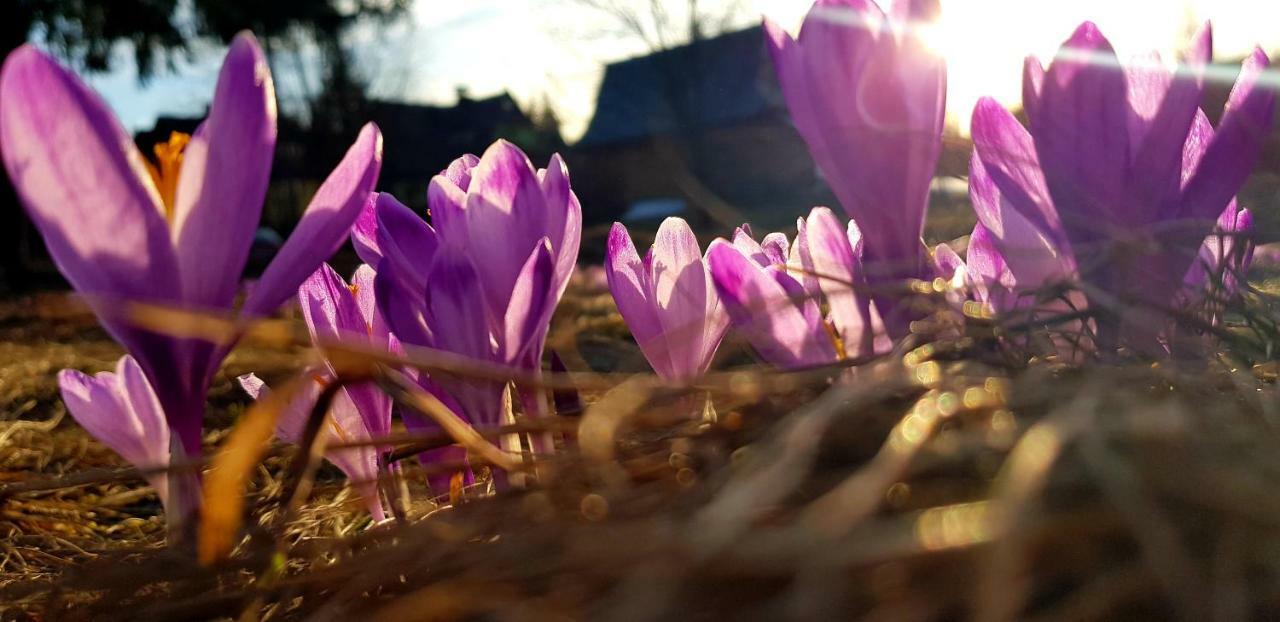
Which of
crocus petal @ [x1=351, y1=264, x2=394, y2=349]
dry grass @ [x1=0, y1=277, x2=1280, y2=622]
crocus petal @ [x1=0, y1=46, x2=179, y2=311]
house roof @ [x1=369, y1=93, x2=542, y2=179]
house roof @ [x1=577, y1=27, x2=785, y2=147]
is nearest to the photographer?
dry grass @ [x1=0, y1=277, x2=1280, y2=622]

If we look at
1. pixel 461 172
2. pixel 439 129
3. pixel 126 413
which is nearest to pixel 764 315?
pixel 461 172

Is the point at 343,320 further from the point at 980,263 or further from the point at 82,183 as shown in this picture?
the point at 980,263

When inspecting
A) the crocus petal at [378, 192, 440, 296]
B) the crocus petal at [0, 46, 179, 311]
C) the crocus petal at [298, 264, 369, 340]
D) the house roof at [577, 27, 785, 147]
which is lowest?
the crocus petal at [298, 264, 369, 340]

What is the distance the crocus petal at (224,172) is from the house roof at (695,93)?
2593cm

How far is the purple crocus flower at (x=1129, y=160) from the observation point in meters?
0.58

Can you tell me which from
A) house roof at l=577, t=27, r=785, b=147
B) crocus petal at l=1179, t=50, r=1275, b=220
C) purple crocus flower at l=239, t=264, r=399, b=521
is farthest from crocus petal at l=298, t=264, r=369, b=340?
house roof at l=577, t=27, r=785, b=147

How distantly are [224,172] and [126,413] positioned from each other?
0.33 m

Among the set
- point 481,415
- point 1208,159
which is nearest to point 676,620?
point 481,415

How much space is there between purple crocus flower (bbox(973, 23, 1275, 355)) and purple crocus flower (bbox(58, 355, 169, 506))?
0.63 m

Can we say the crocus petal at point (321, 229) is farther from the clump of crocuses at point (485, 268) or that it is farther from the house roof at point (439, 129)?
the house roof at point (439, 129)

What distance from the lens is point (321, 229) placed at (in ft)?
1.72

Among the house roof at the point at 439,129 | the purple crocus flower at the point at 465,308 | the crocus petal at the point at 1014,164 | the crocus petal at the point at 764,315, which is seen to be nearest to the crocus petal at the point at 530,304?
the purple crocus flower at the point at 465,308

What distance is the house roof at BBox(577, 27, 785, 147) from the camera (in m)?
26.8

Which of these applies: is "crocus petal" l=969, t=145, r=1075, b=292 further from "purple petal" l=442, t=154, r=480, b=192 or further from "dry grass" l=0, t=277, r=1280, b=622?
"purple petal" l=442, t=154, r=480, b=192
